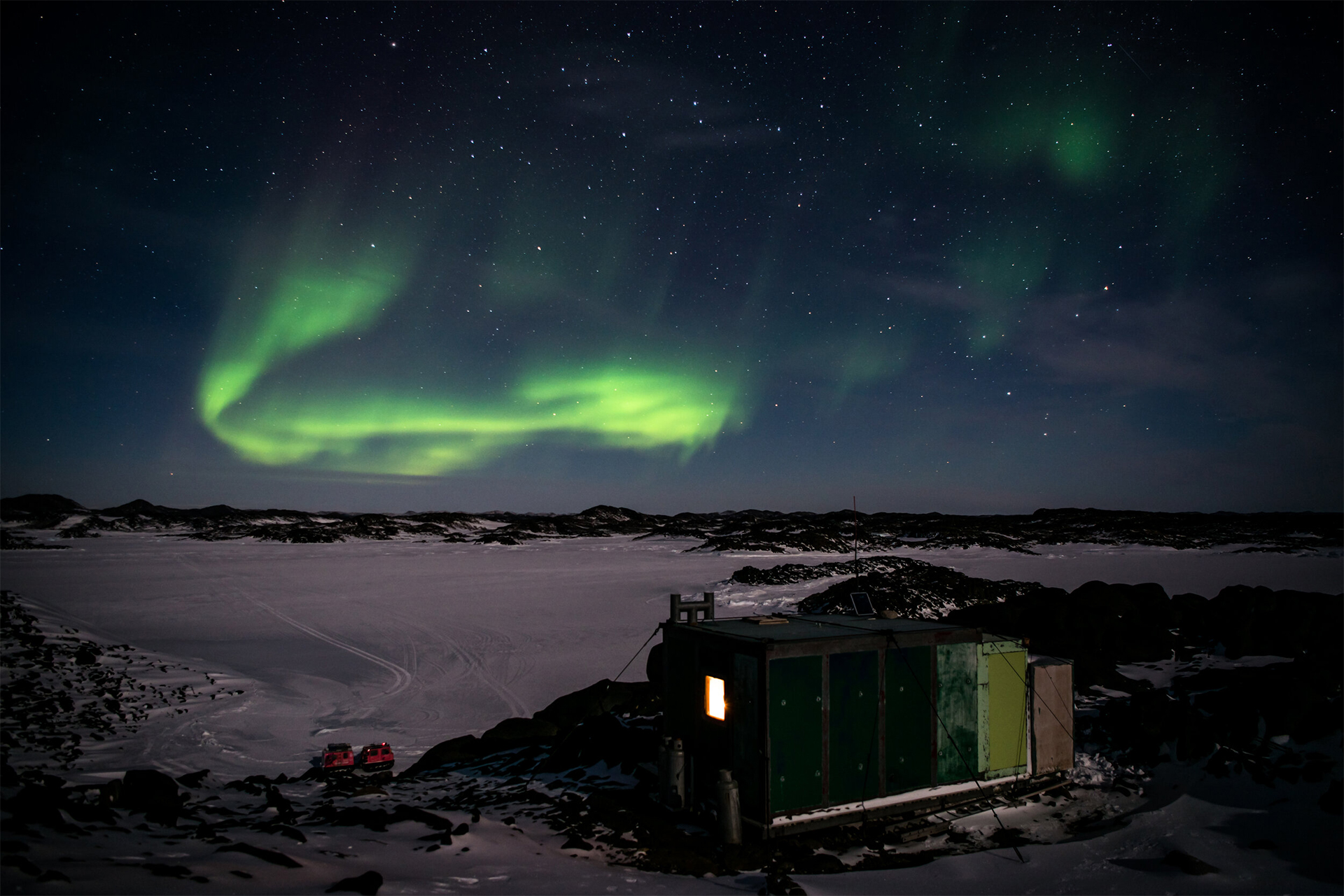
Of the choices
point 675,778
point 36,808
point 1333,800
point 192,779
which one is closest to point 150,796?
point 36,808

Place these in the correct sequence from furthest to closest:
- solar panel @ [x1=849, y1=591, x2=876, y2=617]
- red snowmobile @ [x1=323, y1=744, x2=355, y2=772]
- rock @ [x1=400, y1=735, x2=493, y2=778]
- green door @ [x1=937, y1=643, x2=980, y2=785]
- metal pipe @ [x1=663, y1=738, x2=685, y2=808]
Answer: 1. rock @ [x1=400, y1=735, x2=493, y2=778]
2. red snowmobile @ [x1=323, y1=744, x2=355, y2=772]
3. solar panel @ [x1=849, y1=591, x2=876, y2=617]
4. green door @ [x1=937, y1=643, x2=980, y2=785]
5. metal pipe @ [x1=663, y1=738, x2=685, y2=808]

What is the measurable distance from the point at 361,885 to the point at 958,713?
8465mm

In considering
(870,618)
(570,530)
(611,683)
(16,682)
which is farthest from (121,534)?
(870,618)

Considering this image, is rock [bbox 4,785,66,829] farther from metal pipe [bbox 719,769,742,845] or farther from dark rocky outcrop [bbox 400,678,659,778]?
metal pipe [bbox 719,769,742,845]

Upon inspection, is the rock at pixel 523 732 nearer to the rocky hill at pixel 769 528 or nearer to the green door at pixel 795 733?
the green door at pixel 795 733

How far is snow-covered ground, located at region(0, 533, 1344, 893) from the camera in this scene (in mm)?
8398

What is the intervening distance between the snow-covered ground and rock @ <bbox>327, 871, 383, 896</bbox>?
0.75 feet

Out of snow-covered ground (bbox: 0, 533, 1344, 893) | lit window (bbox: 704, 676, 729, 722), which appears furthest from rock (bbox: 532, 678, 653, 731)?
lit window (bbox: 704, 676, 729, 722)

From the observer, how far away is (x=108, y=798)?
9891mm

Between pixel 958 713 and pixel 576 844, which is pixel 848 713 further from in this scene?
pixel 576 844

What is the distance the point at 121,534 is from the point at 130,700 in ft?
340

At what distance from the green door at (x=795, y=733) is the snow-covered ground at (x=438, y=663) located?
50.4 inches

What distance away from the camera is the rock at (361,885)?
7449 mm

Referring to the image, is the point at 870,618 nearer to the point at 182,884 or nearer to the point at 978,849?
the point at 978,849
